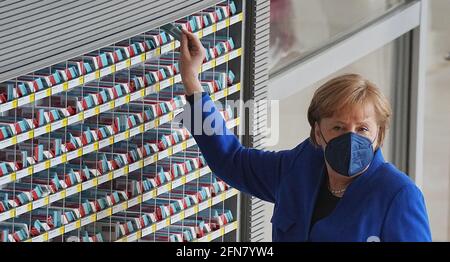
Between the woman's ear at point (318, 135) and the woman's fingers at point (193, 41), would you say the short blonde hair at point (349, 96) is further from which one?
the woman's fingers at point (193, 41)

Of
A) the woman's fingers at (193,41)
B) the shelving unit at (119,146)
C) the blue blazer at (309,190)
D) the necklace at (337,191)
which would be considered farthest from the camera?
the woman's fingers at (193,41)

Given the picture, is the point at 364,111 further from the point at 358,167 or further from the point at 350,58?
the point at 350,58

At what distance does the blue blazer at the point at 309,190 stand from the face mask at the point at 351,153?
4cm

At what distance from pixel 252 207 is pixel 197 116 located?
739 millimetres

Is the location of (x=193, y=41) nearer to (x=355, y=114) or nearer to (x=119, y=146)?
(x=119, y=146)

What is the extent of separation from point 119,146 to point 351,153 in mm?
1189

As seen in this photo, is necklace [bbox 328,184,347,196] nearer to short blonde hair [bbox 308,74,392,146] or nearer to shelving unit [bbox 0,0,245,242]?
short blonde hair [bbox 308,74,392,146]

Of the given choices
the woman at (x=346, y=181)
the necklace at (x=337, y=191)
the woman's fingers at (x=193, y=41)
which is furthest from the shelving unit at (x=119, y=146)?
the necklace at (x=337, y=191)

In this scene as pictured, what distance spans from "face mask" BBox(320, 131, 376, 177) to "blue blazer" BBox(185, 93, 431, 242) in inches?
1.5

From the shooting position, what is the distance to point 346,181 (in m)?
3.91

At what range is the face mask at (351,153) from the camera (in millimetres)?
3789

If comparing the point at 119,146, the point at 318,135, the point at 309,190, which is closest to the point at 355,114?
the point at 318,135

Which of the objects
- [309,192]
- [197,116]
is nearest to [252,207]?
[197,116]
